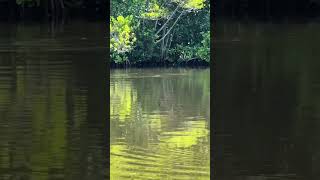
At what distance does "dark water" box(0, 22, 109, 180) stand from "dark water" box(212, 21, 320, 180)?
926mm

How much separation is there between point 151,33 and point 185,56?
5.64 feet

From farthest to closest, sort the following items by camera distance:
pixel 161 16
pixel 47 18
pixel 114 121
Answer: pixel 161 16
pixel 47 18
pixel 114 121

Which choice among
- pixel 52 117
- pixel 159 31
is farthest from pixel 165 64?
pixel 52 117

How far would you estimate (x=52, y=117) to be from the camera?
6496mm

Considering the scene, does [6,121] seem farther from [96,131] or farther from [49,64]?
[49,64]

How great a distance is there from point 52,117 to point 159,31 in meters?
26.5

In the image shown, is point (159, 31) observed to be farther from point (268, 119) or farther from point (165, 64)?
point (268, 119)

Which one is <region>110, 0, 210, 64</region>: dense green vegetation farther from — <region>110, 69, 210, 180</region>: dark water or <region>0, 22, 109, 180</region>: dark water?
<region>110, 69, 210, 180</region>: dark water

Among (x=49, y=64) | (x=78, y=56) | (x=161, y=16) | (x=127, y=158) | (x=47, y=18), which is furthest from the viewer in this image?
(x=161, y=16)

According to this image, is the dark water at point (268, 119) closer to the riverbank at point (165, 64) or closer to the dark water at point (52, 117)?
the dark water at point (52, 117)

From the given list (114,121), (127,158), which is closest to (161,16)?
(114,121)

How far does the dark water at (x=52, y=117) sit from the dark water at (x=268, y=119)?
0.93 meters

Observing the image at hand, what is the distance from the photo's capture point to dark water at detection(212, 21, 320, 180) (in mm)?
5035

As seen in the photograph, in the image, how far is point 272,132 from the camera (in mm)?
6066
